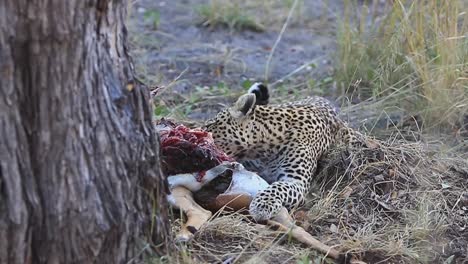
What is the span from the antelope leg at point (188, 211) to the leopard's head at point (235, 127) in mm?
567

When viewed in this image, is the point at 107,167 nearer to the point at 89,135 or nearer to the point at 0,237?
the point at 89,135

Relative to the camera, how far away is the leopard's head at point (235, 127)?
15.9ft

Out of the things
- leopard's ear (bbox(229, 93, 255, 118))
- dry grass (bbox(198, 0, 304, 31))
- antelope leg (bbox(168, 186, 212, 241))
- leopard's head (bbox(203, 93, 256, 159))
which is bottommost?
dry grass (bbox(198, 0, 304, 31))

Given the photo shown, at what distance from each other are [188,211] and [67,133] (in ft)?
3.41

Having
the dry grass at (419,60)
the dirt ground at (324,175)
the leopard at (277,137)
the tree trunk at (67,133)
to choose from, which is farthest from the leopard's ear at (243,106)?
the tree trunk at (67,133)

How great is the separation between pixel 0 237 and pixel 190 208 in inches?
44.0

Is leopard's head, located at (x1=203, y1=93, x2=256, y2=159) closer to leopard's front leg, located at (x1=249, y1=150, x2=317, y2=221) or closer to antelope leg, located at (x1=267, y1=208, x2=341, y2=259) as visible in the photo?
leopard's front leg, located at (x1=249, y1=150, x2=317, y2=221)

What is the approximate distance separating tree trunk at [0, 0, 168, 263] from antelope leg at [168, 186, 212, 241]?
55cm

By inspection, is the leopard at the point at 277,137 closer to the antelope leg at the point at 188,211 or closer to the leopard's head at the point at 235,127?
the leopard's head at the point at 235,127

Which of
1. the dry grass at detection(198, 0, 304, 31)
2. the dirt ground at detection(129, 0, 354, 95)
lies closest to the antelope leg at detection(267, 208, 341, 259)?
the dirt ground at detection(129, 0, 354, 95)

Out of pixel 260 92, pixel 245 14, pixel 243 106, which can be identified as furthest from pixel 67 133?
pixel 245 14

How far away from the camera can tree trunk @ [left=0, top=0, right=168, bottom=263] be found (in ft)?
10.3

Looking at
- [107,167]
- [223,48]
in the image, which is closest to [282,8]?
[223,48]

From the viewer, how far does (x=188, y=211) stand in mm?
4156
